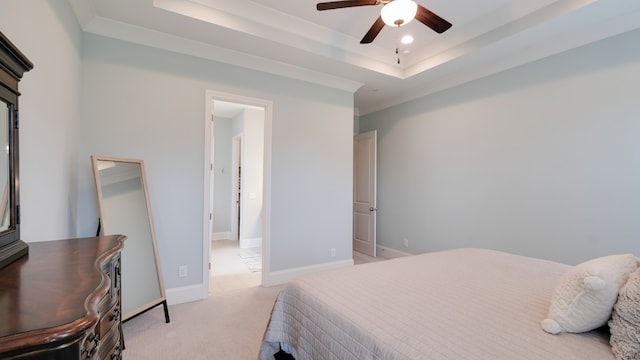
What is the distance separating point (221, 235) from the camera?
248 inches

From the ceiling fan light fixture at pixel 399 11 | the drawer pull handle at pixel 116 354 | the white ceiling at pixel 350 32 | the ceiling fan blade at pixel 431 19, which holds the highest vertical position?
the white ceiling at pixel 350 32

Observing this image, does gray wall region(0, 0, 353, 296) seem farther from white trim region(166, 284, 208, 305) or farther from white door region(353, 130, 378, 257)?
white door region(353, 130, 378, 257)

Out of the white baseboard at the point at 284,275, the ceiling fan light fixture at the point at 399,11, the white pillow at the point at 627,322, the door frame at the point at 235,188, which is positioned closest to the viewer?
the white pillow at the point at 627,322

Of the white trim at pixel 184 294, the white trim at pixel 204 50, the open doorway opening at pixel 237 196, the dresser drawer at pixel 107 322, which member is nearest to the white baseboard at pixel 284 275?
the open doorway opening at pixel 237 196

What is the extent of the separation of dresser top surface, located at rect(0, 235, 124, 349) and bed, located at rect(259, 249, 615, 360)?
0.89 meters

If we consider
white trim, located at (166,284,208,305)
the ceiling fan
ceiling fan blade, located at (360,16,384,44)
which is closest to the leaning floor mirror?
white trim, located at (166,284,208,305)

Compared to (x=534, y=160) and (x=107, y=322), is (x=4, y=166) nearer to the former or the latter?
(x=107, y=322)

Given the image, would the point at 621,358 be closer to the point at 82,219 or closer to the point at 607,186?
the point at 607,186

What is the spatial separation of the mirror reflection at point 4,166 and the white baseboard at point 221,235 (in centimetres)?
535

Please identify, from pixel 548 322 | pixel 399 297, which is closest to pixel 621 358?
pixel 548 322

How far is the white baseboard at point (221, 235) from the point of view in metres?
6.21

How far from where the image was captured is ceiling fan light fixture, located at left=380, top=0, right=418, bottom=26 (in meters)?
1.90

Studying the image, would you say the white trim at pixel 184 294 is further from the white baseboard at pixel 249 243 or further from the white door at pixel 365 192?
the white door at pixel 365 192

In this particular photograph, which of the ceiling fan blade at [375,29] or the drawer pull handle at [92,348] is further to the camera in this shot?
the ceiling fan blade at [375,29]
